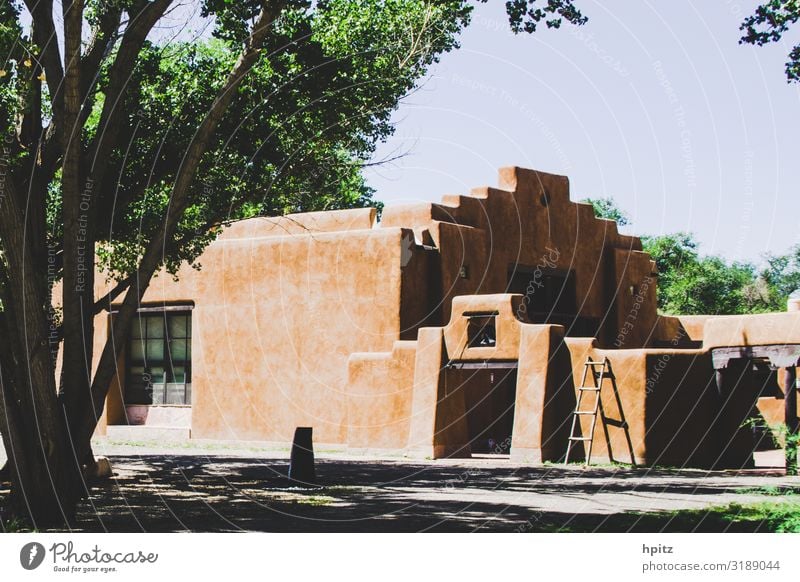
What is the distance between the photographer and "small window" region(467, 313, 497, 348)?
71.3 feet

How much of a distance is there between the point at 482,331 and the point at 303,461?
717 centimetres

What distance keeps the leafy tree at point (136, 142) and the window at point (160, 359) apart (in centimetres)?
731

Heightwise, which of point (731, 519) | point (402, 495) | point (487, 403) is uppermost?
point (487, 403)

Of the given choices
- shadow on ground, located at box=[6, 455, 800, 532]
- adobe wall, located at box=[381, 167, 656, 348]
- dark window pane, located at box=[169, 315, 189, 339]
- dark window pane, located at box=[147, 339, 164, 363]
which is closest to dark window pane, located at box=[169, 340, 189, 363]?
dark window pane, located at box=[169, 315, 189, 339]

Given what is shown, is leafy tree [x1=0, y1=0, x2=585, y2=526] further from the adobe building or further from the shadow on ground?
the adobe building

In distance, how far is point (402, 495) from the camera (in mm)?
14688

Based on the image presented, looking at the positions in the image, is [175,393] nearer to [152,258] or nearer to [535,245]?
[535,245]

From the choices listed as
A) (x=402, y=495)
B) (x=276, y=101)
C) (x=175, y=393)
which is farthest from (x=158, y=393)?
(x=402, y=495)

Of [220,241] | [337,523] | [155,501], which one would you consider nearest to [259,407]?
[220,241]

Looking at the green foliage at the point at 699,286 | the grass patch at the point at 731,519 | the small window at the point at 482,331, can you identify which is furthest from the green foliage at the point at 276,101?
the green foliage at the point at 699,286

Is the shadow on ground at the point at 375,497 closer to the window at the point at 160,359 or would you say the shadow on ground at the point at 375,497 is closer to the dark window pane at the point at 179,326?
the window at the point at 160,359

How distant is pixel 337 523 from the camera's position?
1177 centimetres

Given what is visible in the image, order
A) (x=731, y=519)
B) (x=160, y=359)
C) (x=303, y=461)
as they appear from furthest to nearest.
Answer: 1. (x=160, y=359)
2. (x=303, y=461)
3. (x=731, y=519)

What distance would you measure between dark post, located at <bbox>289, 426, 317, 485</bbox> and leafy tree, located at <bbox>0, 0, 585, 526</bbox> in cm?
306
